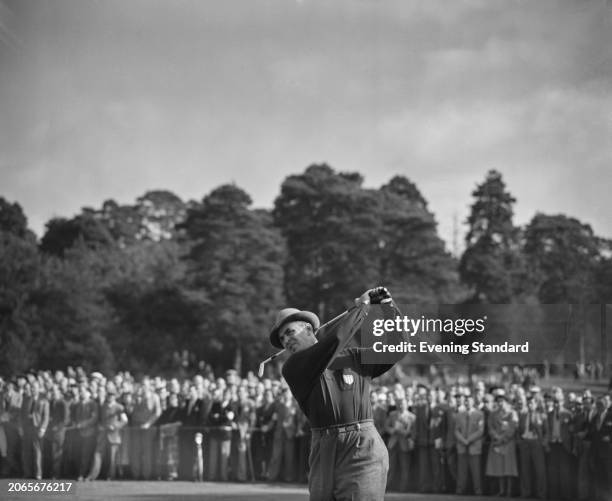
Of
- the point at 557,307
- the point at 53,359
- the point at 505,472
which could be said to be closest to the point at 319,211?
the point at 53,359

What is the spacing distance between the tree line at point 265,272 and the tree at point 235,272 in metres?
0.06

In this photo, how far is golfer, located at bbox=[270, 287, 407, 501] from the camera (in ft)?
18.8

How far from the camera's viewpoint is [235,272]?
44.0 metres

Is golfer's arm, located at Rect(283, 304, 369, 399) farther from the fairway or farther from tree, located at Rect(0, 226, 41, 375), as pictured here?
tree, located at Rect(0, 226, 41, 375)

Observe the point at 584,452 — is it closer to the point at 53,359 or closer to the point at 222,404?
the point at 222,404

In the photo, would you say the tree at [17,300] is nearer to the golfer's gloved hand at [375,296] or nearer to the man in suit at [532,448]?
the man in suit at [532,448]

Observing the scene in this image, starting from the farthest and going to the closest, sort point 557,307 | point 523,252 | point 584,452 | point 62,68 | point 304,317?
point 523,252, point 62,68, point 584,452, point 557,307, point 304,317

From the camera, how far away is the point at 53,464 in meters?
19.5

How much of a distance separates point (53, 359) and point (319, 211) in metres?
17.9

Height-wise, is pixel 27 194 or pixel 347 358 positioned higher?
pixel 27 194

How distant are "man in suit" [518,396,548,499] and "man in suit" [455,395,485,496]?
0.72m

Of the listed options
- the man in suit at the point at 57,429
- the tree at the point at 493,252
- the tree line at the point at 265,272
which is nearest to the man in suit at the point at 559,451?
the man in suit at the point at 57,429

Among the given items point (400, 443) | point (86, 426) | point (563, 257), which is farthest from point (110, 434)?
point (563, 257)

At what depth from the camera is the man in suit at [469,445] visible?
1666cm
